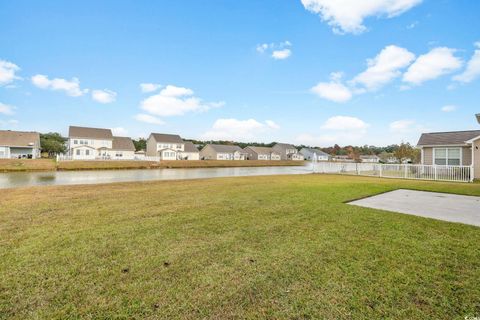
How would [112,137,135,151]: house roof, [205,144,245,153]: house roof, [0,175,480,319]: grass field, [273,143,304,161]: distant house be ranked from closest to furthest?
[0,175,480,319]: grass field, [112,137,135,151]: house roof, [205,144,245,153]: house roof, [273,143,304,161]: distant house

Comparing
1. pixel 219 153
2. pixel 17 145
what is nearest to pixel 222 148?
pixel 219 153

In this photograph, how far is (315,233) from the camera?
3.91 metres

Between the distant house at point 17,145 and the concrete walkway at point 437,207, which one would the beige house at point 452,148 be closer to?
the concrete walkway at point 437,207

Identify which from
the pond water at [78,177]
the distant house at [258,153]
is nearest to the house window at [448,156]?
the pond water at [78,177]

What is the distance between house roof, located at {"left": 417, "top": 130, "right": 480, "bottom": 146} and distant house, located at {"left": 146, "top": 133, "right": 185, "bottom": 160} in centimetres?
4895

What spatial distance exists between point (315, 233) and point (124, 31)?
798 inches

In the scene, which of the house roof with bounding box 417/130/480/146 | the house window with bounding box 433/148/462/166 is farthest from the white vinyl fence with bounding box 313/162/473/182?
the house roof with bounding box 417/130/480/146

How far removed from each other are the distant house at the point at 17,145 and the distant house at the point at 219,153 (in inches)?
1520

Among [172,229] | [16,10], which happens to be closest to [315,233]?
[172,229]

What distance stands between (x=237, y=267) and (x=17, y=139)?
53.9 m

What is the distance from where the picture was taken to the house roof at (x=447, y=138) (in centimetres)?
1627

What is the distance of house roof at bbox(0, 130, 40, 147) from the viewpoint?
37844mm

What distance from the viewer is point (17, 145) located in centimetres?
3838

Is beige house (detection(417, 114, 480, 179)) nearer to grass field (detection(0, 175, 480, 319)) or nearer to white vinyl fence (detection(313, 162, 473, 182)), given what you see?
white vinyl fence (detection(313, 162, 473, 182))
